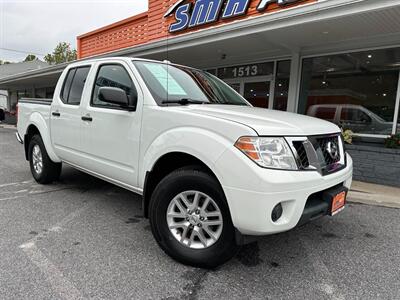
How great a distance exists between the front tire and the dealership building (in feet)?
13.4

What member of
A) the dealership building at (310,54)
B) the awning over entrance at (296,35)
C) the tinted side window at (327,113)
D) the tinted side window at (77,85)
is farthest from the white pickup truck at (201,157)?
the tinted side window at (327,113)

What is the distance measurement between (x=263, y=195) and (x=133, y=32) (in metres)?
11.5

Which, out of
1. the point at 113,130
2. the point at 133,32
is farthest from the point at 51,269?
the point at 133,32

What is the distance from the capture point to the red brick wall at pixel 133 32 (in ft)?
35.0

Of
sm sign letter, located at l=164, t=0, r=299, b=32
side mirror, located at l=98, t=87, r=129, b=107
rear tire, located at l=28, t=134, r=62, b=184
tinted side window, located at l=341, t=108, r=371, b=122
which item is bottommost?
rear tire, located at l=28, t=134, r=62, b=184

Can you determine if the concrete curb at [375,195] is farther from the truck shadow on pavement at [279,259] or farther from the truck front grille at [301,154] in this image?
the truck front grille at [301,154]

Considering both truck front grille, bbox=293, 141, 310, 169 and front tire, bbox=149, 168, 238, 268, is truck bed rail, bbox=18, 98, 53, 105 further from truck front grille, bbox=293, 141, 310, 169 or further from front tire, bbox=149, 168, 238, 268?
truck front grille, bbox=293, 141, 310, 169

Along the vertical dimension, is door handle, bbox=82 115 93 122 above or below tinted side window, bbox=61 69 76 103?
below

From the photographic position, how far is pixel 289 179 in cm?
236

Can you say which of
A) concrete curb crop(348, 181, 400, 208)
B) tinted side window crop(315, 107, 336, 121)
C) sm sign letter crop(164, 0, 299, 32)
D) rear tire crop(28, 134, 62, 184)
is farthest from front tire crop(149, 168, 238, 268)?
tinted side window crop(315, 107, 336, 121)

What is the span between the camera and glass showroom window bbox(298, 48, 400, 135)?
23.3 feet

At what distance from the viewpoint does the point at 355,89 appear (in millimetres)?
7727

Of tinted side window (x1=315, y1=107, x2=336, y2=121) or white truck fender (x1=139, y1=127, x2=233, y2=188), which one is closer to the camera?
white truck fender (x1=139, y1=127, x2=233, y2=188)

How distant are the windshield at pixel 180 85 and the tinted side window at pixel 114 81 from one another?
0.60 feet
